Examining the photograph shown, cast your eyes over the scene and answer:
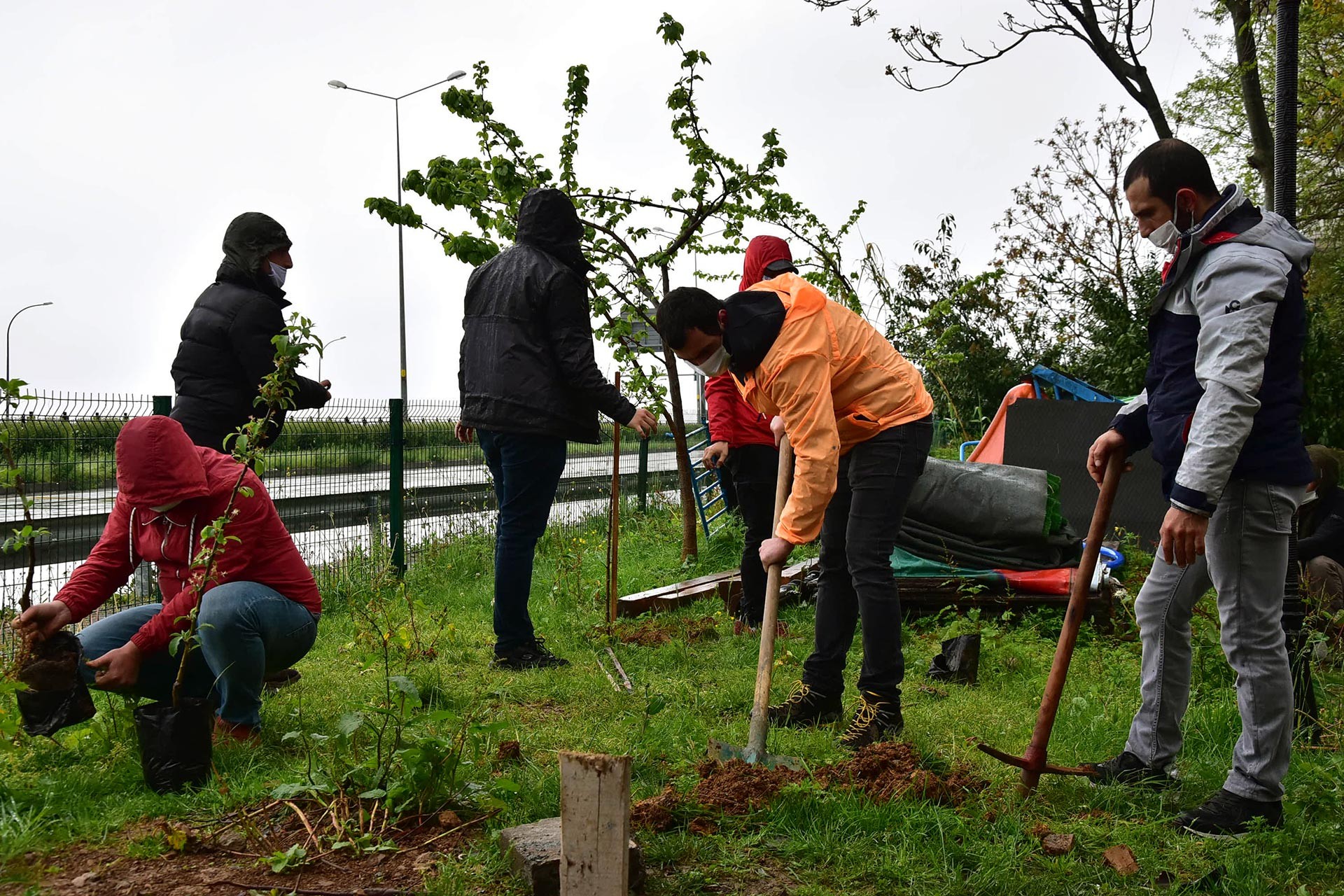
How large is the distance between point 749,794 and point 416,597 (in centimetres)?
445

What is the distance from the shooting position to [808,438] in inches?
137

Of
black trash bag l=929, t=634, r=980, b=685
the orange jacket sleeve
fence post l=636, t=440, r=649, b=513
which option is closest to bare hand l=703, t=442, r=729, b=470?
black trash bag l=929, t=634, r=980, b=685

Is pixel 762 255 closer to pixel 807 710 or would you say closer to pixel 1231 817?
pixel 807 710

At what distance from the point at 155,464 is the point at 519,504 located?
1751mm

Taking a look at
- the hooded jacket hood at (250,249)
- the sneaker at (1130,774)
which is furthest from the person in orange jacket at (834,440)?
the hooded jacket hood at (250,249)

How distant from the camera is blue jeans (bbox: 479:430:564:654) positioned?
4965 mm

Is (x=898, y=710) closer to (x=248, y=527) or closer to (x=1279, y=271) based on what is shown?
(x=1279, y=271)

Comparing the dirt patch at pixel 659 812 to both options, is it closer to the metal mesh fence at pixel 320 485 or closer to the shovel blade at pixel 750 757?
the shovel blade at pixel 750 757

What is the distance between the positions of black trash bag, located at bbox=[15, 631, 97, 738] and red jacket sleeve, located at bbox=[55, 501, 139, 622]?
0.15 m

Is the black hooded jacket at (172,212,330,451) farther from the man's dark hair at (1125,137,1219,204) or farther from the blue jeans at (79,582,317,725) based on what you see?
the man's dark hair at (1125,137,1219,204)

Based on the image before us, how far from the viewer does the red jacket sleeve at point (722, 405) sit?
570cm

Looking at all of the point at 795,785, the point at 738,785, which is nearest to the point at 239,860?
the point at 738,785

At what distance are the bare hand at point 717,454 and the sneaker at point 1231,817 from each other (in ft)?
10.1

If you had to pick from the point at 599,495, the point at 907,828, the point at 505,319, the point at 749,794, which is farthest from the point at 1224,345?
the point at 599,495
